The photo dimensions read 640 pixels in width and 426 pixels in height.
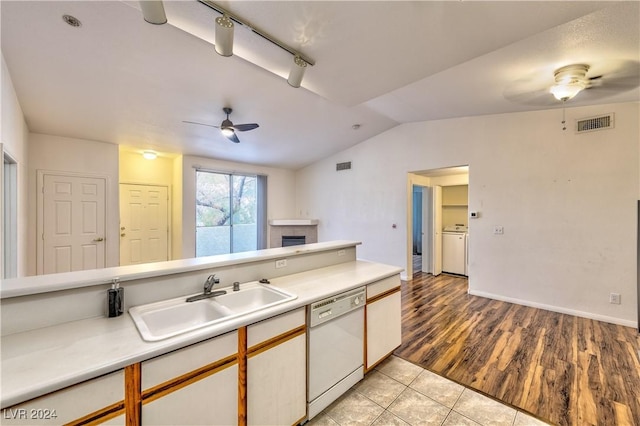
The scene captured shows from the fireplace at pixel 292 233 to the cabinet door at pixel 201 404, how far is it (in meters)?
5.33

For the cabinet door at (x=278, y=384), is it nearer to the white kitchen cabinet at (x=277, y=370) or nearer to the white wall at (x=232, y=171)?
the white kitchen cabinet at (x=277, y=370)

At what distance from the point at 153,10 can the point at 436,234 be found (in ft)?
18.1

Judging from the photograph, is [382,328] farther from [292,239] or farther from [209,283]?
[292,239]

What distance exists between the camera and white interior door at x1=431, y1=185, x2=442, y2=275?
5.52m

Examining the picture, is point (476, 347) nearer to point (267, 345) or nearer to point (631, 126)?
point (267, 345)

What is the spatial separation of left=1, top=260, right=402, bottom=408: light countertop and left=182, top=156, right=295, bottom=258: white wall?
4.37m

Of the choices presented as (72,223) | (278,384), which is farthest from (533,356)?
(72,223)

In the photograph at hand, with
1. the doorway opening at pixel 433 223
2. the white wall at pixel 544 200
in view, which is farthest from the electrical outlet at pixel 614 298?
the doorway opening at pixel 433 223

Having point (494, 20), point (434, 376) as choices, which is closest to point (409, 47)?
point (494, 20)

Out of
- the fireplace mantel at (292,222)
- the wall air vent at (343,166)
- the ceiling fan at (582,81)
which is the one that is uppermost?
the ceiling fan at (582,81)

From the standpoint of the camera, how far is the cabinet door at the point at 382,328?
2.18 m

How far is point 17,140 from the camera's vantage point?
9.82ft

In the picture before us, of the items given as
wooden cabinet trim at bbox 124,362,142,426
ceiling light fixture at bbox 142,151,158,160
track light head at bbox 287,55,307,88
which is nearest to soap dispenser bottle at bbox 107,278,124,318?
wooden cabinet trim at bbox 124,362,142,426

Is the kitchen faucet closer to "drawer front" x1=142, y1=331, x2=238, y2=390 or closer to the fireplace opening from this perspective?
"drawer front" x1=142, y1=331, x2=238, y2=390
